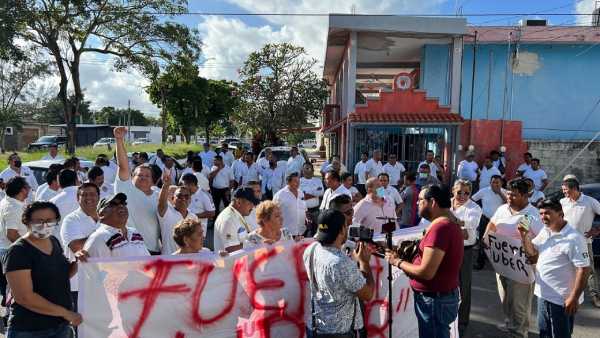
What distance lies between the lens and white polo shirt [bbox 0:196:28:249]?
438cm

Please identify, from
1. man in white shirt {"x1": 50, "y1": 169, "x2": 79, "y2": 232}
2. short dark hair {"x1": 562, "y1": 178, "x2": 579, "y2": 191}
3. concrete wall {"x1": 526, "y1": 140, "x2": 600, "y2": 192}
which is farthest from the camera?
concrete wall {"x1": 526, "y1": 140, "x2": 600, "y2": 192}

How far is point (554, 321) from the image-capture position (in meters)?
3.46

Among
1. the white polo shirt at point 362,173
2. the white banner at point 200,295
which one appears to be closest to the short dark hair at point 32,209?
the white banner at point 200,295

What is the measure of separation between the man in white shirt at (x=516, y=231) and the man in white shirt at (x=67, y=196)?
14.9 feet

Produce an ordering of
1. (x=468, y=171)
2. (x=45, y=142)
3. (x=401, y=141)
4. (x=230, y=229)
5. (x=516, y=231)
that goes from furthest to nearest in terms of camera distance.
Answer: (x=45, y=142)
(x=401, y=141)
(x=468, y=171)
(x=516, y=231)
(x=230, y=229)

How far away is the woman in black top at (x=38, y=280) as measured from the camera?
8.71 ft

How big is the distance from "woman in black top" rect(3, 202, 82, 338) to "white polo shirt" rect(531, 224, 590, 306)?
3538 mm

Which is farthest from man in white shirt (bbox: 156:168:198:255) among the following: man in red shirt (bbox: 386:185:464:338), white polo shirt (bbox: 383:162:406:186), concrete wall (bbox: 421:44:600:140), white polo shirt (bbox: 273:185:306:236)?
concrete wall (bbox: 421:44:600:140)

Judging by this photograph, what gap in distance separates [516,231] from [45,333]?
4.11 meters

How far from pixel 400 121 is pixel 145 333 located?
430 inches

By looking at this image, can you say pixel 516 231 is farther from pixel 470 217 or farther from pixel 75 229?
pixel 75 229

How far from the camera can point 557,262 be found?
3.47 m

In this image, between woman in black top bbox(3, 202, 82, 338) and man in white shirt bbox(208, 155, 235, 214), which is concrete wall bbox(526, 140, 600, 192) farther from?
woman in black top bbox(3, 202, 82, 338)

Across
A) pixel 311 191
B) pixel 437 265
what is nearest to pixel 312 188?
pixel 311 191
